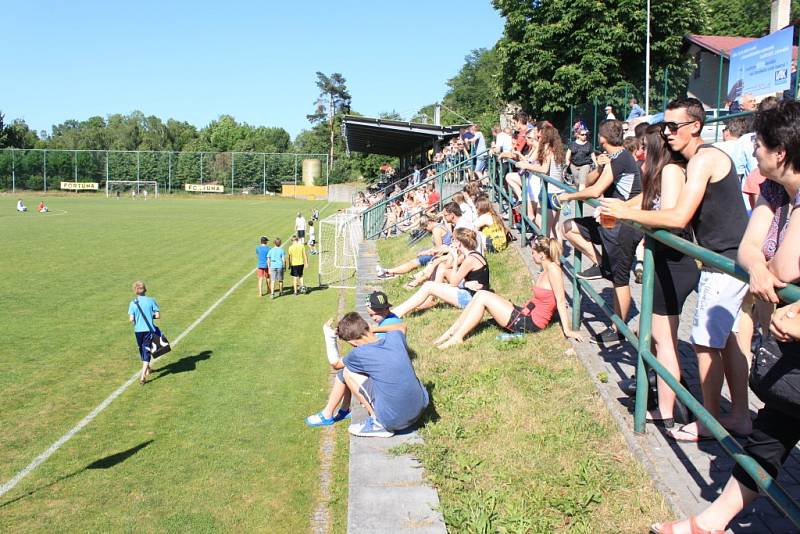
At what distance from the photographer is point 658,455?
4320 mm

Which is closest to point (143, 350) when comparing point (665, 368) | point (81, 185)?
point (665, 368)

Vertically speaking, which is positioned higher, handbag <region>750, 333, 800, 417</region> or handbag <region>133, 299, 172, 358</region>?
handbag <region>750, 333, 800, 417</region>

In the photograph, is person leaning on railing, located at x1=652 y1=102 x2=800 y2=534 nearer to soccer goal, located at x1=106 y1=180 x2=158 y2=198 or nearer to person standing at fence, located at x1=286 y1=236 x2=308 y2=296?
person standing at fence, located at x1=286 y1=236 x2=308 y2=296

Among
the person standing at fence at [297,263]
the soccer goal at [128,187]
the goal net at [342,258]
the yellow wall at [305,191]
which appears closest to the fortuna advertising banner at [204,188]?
the soccer goal at [128,187]

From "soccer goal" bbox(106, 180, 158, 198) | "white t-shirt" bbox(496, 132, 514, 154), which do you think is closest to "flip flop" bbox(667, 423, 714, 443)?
"white t-shirt" bbox(496, 132, 514, 154)

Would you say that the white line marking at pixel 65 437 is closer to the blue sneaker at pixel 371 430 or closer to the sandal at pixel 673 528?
the blue sneaker at pixel 371 430

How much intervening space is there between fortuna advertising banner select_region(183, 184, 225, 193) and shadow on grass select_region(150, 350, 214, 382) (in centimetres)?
7490

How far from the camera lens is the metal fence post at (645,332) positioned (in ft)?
14.8

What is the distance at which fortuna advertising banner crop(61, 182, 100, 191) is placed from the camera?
8106 centimetres

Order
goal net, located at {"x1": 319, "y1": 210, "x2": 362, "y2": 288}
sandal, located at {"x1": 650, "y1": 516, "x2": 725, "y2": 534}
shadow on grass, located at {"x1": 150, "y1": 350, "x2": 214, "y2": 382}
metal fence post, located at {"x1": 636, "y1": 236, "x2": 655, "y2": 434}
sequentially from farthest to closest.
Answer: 1. goal net, located at {"x1": 319, "y1": 210, "x2": 362, "y2": 288}
2. shadow on grass, located at {"x1": 150, "y1": 350, "x2": 214, "y2": 382}
3. metal fence post, located at {"x1": 636, "y1": 236, "x2": 655, "y2": 434}
4. sandal, located at {"x1": 650, "y1": 516, "x2": 725, "y2": 534}

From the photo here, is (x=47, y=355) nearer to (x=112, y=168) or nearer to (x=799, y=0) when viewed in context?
(x=799, y=0)

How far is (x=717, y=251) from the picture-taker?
4.12 meters

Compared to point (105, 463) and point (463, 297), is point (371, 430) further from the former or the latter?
point (463, 297)

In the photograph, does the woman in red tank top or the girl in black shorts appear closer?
the girl in black shorts
